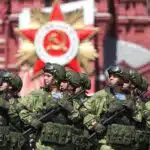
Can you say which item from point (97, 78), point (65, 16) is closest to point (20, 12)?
point (65, 16)

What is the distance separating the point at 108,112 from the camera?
6750 mm

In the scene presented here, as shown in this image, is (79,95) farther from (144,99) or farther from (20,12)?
(20,12)

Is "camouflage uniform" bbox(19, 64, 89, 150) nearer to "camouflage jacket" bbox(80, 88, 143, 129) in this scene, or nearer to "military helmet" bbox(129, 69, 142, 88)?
"camouflage jacket" bbox(80, 88, 143, 129)

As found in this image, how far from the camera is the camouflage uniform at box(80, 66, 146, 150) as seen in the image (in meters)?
6.71

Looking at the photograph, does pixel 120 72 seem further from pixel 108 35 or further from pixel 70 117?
pixel 108 35

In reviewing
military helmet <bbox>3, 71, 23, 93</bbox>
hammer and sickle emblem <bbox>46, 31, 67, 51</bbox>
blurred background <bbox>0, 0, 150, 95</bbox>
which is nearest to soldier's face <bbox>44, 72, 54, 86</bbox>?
military helmet <bbox>3, 71, 23, 93</bbox>

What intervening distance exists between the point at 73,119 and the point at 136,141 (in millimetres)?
732

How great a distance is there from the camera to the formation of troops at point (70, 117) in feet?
21.9

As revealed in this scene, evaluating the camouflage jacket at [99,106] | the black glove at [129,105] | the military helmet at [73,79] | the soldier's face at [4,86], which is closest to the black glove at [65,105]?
the camouflage jacket at [99,106]

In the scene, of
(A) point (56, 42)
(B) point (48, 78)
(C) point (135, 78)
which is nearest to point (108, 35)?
(A) point (56, 42)

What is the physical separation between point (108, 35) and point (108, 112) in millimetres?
10492

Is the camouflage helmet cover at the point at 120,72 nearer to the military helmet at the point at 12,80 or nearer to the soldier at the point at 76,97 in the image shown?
the soldier at the point at 76,97

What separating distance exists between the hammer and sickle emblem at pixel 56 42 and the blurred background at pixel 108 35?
0.82 meters

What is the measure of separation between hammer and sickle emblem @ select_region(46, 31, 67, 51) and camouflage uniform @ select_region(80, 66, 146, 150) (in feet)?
28.7
